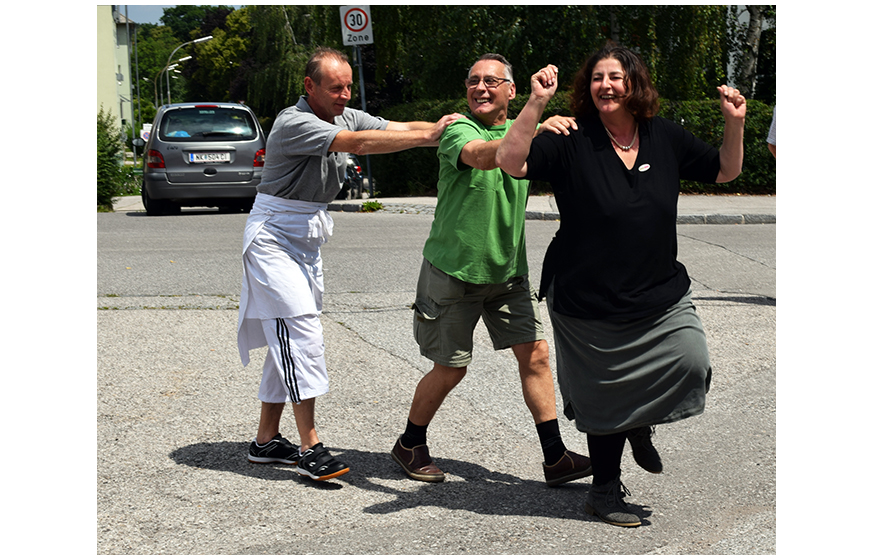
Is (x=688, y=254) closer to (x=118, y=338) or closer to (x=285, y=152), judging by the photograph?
(x=118, y=338)

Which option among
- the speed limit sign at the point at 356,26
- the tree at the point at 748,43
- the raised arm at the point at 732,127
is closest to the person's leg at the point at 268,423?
the raised arm at the point at 732,127

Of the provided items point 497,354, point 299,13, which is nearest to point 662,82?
point 497,354

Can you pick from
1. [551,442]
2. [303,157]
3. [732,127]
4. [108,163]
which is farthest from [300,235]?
[108,163]

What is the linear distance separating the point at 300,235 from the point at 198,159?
11.1 m

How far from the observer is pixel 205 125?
1502 cm

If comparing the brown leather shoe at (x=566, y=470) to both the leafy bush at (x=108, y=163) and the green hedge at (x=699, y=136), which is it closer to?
the leafy bush at (x=108, y=163)

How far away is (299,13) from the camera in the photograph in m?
39.9

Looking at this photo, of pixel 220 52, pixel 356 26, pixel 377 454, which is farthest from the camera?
pixel 220 52

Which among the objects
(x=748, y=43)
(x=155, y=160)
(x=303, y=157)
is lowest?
(x=303, y=157)

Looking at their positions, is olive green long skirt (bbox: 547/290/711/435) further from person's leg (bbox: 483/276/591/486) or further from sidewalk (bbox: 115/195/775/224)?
sidewalk (bbox: 115/195/775/224)

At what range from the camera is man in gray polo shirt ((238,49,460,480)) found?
4.03 m

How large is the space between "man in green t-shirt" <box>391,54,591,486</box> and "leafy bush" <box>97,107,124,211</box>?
1280cm

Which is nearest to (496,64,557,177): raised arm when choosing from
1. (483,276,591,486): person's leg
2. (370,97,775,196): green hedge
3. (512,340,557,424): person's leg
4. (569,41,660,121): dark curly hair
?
(569,41,660,121): dark curly hair

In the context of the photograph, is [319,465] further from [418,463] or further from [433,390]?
[433,390]
